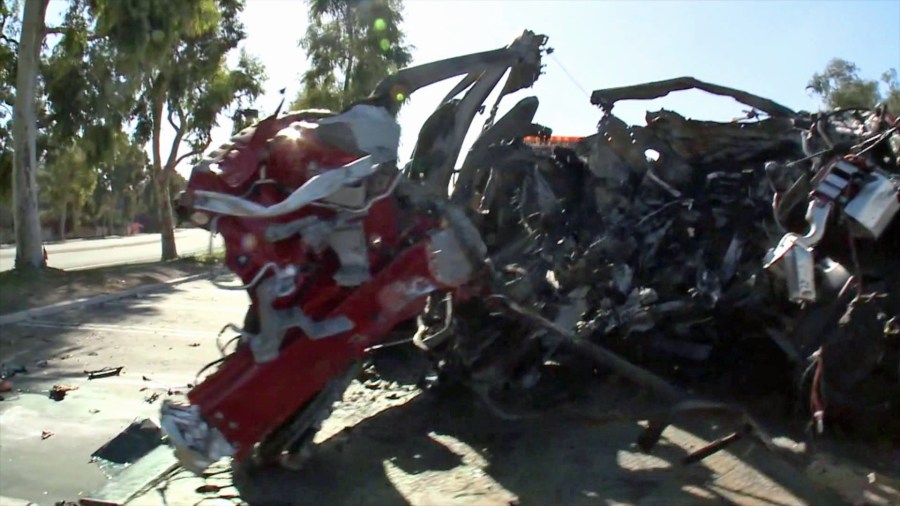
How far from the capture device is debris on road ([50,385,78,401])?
23.2 ft

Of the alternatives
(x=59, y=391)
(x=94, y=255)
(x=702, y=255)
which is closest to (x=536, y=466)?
(x=702, y=255)

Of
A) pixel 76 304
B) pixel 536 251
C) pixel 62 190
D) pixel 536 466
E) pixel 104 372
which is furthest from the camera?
pixel 62 190

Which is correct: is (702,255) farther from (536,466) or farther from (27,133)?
(27,133)

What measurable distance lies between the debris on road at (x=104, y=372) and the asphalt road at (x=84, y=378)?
0.09m

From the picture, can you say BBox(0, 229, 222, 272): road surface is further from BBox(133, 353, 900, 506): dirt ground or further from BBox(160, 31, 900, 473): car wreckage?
BBox(133, 353, 900, 506): dirt ground

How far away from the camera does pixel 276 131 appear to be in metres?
4.40

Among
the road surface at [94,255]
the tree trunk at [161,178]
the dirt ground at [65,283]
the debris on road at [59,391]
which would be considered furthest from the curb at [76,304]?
the tree trunk at [161,178]

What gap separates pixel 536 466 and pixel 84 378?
520cm

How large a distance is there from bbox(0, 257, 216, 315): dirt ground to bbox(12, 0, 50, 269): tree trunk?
80cm

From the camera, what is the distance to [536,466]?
448 centimetres

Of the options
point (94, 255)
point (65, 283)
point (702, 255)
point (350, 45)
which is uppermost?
point (350, 45)

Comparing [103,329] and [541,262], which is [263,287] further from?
[103,329]

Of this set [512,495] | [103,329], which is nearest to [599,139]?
[512,495]

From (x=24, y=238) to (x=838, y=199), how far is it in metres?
16.4
